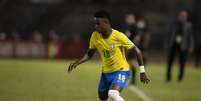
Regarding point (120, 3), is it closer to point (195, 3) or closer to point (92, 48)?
point (195, 3)

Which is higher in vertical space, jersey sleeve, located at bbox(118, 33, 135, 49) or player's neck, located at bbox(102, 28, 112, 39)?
player's neck, located at bbox(102, 28, 112, 39)

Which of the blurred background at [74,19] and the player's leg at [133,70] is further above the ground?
the player's leg at [133,70]

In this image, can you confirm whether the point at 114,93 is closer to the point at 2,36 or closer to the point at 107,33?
the point at 107,33

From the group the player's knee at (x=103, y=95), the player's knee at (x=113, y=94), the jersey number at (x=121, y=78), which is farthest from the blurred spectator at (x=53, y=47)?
the player's knee at (x=113, y=94)

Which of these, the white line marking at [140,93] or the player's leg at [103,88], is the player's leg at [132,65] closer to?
the white line marking at [140,93]

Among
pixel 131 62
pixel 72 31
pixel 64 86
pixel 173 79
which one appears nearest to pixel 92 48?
pixel 64 86

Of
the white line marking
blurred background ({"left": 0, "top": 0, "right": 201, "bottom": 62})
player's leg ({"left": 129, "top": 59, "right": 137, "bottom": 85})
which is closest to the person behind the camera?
the white line marking

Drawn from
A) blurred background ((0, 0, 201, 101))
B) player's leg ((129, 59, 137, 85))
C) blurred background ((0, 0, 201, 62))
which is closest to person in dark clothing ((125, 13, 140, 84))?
player's leg ((129, 59, 137, 85))

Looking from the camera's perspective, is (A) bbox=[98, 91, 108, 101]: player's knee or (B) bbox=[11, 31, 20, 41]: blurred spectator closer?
(A) bbox=[98, 91, 108, 101]: player's knee

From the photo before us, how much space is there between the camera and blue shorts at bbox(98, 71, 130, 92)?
1272 centimetres

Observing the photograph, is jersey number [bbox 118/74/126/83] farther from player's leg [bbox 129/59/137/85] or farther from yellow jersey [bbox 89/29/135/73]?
player's leg [bbox 129/59/137/85]

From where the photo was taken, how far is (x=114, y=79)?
12.8 metres

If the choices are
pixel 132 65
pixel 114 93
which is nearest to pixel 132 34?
pixel 132 65

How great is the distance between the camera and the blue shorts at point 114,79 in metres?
12.7
